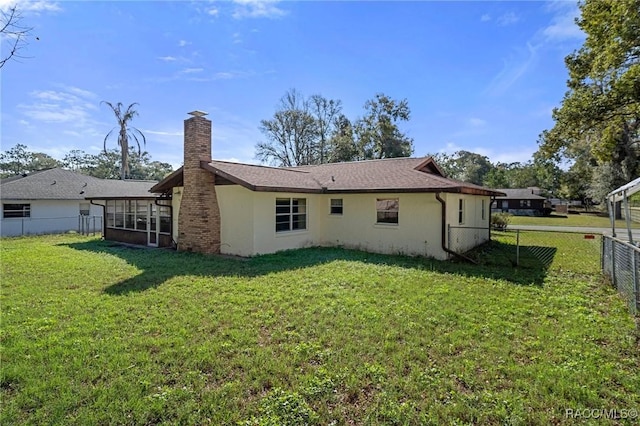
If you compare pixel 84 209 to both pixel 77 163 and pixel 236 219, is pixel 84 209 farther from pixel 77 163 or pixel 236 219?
pixel 77 163

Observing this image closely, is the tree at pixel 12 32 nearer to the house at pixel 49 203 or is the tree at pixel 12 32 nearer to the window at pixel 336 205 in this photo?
the window at pixel 336 205

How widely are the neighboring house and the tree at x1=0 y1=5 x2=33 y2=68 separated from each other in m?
45.8

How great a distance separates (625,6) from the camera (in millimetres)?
9961

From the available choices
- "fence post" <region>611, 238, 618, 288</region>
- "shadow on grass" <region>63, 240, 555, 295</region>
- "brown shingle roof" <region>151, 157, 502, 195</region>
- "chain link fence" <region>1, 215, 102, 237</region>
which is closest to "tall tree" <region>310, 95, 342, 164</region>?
"brown shingle roof" <region>151, 157, 502, 195</region>

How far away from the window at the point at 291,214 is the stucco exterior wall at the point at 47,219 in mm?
15709

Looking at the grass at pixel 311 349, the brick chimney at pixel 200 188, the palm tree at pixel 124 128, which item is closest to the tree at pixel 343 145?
the palm tree at pixel 124 128

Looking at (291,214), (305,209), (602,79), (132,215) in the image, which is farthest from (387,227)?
(132,215)

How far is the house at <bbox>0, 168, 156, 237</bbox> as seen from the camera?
62.7 feet

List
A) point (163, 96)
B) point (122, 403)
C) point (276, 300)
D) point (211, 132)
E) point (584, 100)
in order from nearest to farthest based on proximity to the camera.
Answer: point (122, 403), point (276, 300), point (211, 132), point (584, 100), point (163, 96)

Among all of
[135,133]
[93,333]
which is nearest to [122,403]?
[93,333]

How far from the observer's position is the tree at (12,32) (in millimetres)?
3050

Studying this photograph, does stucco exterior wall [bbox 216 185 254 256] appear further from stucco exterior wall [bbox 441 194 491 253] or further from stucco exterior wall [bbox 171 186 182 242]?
stucco exterior wall [bbox 441 194 491 253]

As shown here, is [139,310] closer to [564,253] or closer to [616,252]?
[616,252]

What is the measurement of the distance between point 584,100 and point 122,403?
709 inches
